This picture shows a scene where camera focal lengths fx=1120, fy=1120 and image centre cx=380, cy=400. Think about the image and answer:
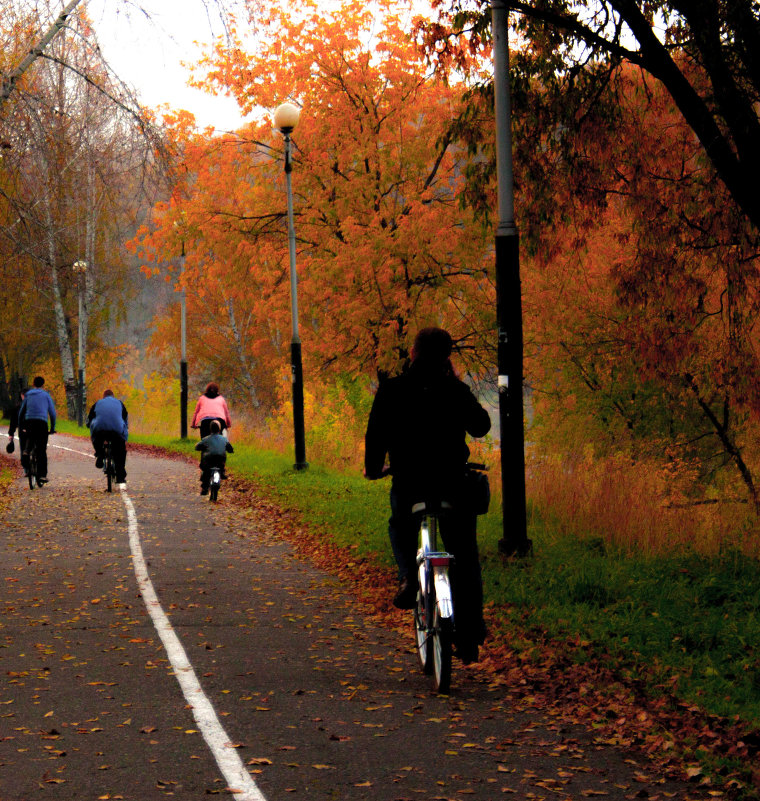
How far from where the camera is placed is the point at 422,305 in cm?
2227

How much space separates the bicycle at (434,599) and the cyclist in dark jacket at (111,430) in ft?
45.2

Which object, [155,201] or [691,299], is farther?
[155,201]

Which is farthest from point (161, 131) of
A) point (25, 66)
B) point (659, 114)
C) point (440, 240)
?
point (440, 240)

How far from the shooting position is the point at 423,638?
694cm

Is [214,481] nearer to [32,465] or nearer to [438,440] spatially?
[32,465]

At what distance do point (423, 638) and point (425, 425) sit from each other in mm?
1358

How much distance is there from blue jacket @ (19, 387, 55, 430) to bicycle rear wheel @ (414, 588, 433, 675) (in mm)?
15225

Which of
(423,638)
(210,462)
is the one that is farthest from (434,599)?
(210,462)

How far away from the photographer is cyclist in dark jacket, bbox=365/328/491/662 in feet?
21.8

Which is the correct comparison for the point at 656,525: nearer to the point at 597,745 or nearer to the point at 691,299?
the point at 691,299

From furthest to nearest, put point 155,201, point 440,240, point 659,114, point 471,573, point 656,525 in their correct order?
point 440,240
point 155,201
point 659,114
point 656,525
point 471,573

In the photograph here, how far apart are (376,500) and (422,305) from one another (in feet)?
20.7

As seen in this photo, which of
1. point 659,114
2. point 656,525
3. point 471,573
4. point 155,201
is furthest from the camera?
point 155,201

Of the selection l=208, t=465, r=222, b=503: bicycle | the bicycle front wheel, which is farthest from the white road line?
l=208, t=465, r=222, b=503: bicycle
